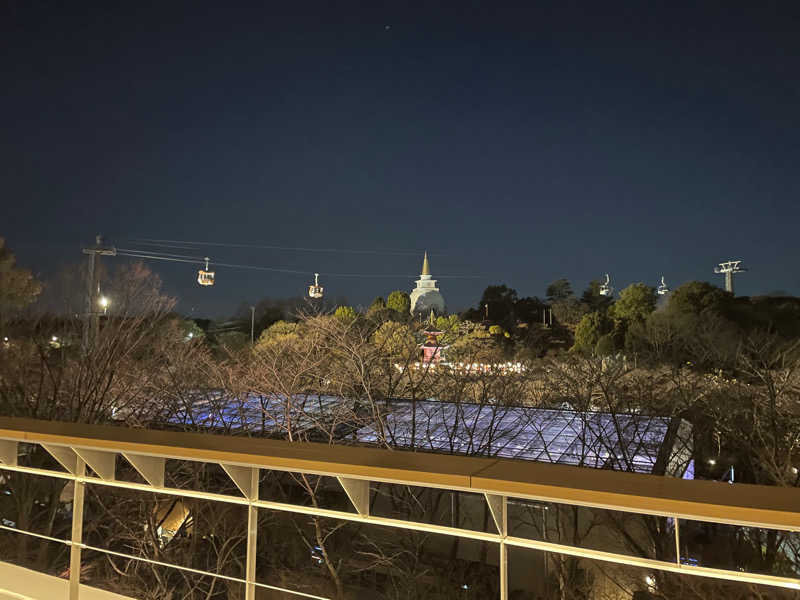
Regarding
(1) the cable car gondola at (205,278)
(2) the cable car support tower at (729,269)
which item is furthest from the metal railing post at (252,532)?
(2) the cable car support tower at (729,269)

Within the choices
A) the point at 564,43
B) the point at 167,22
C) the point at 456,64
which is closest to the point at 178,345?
the point at 167,22

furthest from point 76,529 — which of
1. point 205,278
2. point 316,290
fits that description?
point 205,278

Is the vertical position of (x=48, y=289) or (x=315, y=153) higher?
(x=315, y=153)

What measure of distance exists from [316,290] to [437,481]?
52.0 feet

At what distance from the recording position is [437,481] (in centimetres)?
117

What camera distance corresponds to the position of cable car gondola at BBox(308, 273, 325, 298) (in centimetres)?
1572

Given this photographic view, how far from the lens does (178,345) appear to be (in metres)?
11.8

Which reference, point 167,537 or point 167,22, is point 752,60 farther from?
point 167,537

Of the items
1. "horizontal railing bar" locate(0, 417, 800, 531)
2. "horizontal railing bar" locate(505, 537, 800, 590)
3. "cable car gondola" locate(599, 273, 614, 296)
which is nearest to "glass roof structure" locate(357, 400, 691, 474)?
"horizontal railing bar" locate(0, 417, 800, 531)

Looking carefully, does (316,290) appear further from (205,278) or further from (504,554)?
(504,554)

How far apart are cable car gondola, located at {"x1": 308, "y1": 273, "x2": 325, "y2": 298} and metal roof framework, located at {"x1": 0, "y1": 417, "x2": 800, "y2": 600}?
45.2 feet

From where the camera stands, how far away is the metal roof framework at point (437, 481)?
0.98 meters

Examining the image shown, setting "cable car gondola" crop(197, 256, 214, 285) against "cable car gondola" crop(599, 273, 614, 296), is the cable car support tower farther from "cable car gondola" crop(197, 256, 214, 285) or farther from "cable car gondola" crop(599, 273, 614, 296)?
"cable car gondola" crop(197, 256, 214, 285)

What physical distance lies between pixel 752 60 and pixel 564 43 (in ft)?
28.5
